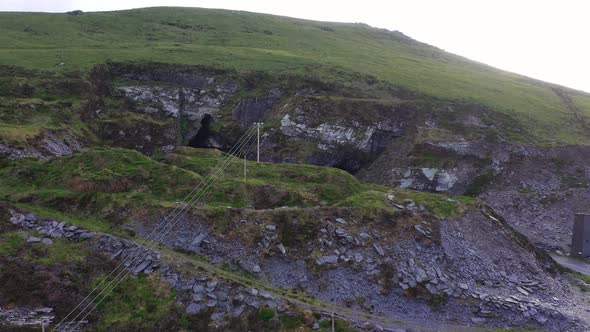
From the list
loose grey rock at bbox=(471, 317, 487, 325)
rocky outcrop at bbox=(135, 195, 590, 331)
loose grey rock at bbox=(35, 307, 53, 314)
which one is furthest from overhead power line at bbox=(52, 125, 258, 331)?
loose grey rock at bbox=(471, 317, 487, 325)

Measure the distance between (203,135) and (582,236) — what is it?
5226 cm

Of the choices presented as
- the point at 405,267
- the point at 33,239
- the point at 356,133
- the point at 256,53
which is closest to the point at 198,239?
the point at 33,239

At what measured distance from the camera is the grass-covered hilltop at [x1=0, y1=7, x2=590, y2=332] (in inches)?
1106

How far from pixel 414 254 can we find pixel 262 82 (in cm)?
5059

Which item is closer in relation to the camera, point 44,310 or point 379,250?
point 44,310

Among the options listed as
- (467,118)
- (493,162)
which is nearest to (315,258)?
(493,162)

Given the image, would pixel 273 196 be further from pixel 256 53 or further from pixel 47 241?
pixel 256 53

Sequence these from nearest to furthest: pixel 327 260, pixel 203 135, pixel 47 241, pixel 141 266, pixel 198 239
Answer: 1. pixel 141 266
2. pixel 47 241
3. pixel 327 260
4. pixel 198 239
5. pixel 203 135

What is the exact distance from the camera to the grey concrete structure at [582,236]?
46.4m

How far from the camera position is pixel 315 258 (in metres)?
31.4

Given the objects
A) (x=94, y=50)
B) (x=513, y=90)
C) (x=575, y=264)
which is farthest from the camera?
(x=513, y=90)

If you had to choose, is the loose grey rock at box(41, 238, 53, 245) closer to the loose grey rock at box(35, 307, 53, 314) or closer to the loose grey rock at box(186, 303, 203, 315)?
the loose grey rock at box(35, 307, 53, 314)

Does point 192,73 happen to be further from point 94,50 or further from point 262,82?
point 94,50

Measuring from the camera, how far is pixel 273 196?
127 feet
